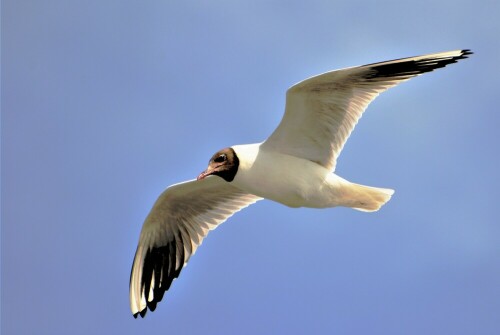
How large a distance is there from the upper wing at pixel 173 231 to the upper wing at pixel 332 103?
1405 millimetres

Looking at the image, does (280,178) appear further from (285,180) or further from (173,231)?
(173,231)

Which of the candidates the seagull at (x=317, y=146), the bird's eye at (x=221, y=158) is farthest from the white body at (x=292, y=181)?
the bird's eye at (x=221, y=158)

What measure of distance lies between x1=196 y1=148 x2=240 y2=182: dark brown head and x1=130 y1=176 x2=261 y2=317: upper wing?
1082 millimetres

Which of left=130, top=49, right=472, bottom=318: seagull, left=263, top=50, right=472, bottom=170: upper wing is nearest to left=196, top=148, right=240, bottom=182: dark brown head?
left=130, top=49, right=472, bottom=318: seagull

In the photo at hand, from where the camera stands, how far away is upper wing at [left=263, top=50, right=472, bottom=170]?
29.8 feet

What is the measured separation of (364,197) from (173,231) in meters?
2.55

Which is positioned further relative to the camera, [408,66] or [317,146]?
[317,146]

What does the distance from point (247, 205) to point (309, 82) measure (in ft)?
7.56

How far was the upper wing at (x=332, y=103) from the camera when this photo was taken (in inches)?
357

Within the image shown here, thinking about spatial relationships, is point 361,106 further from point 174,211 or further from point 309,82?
point 174,211

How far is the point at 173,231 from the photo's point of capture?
1088 centimetres

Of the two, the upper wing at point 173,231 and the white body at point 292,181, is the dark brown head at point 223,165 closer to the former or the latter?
the white body at point 292,181

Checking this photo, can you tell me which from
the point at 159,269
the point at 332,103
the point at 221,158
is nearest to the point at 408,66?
the point at 332,103

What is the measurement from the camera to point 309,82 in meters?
8.98
